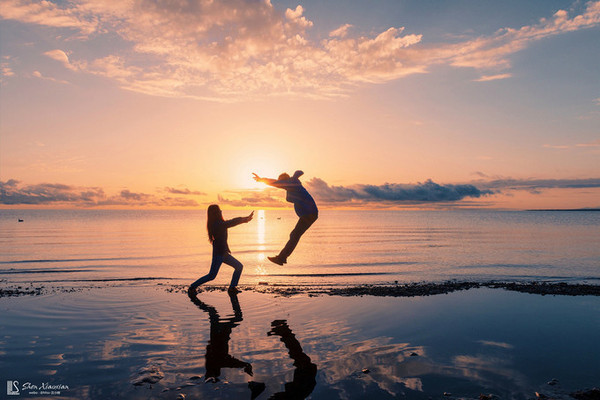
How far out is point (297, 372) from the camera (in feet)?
25.1

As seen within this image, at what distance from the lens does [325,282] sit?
21125 millimetres

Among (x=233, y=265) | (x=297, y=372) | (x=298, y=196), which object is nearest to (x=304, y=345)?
(x=297, y=372)

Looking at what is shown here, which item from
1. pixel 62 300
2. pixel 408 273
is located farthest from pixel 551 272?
pixel 62 300

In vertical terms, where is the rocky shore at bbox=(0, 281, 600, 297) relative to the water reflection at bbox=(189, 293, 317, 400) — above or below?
below

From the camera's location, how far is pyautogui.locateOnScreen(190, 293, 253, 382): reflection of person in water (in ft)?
25.6

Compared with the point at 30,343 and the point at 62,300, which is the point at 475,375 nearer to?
the point at 30,343

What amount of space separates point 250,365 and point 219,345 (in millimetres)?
1623

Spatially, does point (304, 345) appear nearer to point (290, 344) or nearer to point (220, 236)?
point (290, 344)

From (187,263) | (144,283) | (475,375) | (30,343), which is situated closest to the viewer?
(475,375)

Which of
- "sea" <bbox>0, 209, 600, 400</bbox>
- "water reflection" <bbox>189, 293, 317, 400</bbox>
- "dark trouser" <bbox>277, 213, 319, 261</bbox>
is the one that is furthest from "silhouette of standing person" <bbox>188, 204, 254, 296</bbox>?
"dark trouser" <bbox>277, 213, 319, 261</bbox>

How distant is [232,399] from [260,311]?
667 cm

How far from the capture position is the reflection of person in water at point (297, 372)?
22.0ft

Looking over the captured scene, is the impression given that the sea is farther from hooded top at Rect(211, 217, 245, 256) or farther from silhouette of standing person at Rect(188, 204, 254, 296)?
hooded top at Rect(211, 217, 245, 256)

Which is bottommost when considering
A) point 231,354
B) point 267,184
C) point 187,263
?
point 187,263
